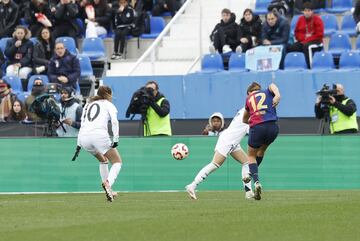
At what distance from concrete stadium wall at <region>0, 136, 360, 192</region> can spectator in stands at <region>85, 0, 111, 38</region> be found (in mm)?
6636

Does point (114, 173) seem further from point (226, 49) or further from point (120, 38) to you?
point (120, 38)

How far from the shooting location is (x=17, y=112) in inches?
1033

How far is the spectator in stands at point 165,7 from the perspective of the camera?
31281 mm

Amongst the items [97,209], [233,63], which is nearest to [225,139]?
[97,209]

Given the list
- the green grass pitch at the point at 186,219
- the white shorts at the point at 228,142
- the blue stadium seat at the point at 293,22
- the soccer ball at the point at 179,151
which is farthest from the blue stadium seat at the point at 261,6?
the green grass pitch at the point at 186,219

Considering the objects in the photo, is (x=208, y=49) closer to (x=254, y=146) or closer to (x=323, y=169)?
(x=323, y=169)

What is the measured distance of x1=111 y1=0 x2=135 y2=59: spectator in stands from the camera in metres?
30.1

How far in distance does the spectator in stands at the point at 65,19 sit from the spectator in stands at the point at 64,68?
9.40 ft

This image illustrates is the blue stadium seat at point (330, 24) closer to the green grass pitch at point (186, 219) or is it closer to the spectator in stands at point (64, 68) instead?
the spectator in stands at point (64, 68)

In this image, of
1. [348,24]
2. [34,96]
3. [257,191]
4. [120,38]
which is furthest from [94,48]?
[257,191]

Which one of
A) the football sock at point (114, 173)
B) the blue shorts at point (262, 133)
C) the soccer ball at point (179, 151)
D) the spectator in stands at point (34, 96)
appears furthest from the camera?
the spectator in stands at point (34, 96)

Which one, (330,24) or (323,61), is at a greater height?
(330,24)

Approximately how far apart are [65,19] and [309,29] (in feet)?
23.6

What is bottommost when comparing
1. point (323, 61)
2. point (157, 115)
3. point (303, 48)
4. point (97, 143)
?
point (157, 115)
